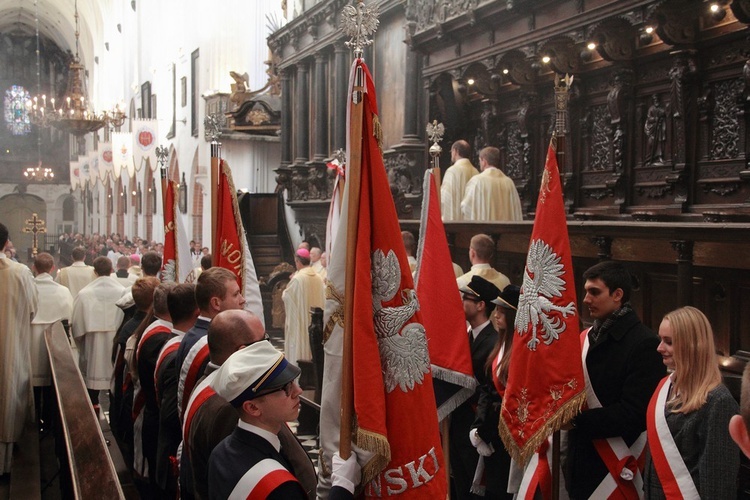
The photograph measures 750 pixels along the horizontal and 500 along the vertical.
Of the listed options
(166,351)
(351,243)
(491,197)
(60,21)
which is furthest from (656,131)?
(60,21)

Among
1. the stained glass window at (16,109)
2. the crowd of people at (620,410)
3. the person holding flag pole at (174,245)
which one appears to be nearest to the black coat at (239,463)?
the crowd of people at (620,410)

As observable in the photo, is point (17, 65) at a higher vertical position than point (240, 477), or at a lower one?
higher

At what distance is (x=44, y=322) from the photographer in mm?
8594

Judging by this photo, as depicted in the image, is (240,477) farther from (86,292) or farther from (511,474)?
(86,292)

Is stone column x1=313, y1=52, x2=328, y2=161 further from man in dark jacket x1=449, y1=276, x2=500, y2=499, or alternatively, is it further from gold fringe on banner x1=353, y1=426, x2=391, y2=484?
gold fringe on banner x1=353, y1=426, x2=391, y2=484

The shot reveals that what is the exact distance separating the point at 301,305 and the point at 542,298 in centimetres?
701

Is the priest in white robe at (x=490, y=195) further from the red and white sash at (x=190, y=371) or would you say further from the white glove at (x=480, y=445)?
the red and white sash at (x=190, y=371)

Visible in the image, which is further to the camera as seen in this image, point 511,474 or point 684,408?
point 511,474

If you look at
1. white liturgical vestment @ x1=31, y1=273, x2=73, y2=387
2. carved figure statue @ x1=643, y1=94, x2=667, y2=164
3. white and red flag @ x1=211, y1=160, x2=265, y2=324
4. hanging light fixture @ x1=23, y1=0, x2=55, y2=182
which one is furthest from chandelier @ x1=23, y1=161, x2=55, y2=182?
white and red flag @ x1=211, y1=160, x2=265, y2=324

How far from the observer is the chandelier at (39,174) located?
52406 mm

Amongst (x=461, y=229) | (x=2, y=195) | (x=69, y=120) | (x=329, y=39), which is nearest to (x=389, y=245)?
(x=461, y=229)

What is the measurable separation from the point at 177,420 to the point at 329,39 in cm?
1170

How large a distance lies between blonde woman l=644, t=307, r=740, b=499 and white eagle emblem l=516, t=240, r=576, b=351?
572mm

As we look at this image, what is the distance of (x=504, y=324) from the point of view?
4.13 meters
